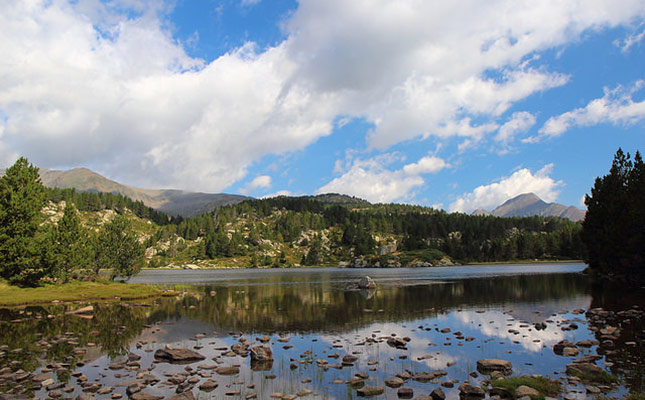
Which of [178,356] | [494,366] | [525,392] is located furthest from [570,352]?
[178,356]

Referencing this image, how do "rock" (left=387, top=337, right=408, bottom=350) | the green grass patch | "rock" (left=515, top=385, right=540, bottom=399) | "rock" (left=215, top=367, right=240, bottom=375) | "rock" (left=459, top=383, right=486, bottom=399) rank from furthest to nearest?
"rock" (left=387, top=337, right=408, bottom=350) < "rock" (left=215, top=367, right=240, bottom=375) < the green grass patch < "rock" (left=459, top=383, right=486, bottom=399) < "rock" (left=515, top=385, right=540, bottom=399)

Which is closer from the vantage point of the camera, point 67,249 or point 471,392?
point 471,392

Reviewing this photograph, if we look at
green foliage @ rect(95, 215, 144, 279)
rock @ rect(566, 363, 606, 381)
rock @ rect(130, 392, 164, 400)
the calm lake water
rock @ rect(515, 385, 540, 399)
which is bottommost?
the calm lake water

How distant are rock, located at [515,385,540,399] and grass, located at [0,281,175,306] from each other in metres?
72.9

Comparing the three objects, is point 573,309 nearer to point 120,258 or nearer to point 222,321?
point 222,321

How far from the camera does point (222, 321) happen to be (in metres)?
48.6

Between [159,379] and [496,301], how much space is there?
57274 millimetres

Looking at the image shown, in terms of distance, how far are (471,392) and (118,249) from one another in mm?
103517

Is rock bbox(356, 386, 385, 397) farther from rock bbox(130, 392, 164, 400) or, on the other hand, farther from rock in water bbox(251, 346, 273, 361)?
rock bbox(130, 392, 164, 400)

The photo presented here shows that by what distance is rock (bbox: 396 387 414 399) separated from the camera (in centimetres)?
2070

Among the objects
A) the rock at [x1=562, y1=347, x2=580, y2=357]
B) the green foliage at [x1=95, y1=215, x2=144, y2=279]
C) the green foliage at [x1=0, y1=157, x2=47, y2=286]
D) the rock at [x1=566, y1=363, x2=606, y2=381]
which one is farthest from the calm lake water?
the green foliage at [x1=95, y1=215, x2=144, y2=279]

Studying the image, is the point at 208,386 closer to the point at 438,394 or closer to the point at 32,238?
the point at 438,394

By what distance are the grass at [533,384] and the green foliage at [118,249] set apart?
103 metres

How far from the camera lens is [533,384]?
21.1 meters
